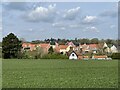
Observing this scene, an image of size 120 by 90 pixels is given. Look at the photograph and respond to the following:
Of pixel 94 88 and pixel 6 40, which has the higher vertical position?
pixel 6 40

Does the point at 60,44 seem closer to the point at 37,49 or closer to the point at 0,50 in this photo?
the point at 37,49

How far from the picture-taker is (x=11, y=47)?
74938 millimetres

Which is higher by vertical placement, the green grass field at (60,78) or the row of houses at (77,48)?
the row of houses at (77,48)

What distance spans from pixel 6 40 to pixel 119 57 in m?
28.2

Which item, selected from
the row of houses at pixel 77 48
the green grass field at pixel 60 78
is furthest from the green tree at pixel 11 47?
the green grass field at pixel 60 78

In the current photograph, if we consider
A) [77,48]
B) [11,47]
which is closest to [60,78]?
[11,47]

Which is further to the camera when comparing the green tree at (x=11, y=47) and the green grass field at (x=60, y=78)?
the green tree at (x=11, y=47)

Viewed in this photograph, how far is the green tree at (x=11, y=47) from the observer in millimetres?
73625

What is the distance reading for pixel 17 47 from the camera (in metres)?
75.1

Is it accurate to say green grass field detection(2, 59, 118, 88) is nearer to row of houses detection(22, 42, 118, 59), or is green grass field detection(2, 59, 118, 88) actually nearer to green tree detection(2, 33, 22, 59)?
green tree detection(2, 33, 22, 59)

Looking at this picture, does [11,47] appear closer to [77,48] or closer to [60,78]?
[77,48]

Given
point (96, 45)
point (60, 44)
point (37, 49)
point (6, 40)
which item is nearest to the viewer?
point (6, 40)

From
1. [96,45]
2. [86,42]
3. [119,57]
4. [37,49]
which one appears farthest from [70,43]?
[119,57]

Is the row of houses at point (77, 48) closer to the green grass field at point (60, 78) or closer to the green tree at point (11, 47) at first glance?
the green tree at point (11, 47)
